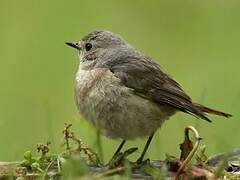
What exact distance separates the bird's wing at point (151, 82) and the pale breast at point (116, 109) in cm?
8

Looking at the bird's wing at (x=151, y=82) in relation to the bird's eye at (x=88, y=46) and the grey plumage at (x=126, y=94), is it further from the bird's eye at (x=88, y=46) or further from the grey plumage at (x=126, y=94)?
the bird's eye at (x=88, y=46)

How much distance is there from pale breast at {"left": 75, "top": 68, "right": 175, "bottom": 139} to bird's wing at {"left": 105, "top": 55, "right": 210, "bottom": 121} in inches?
3.0

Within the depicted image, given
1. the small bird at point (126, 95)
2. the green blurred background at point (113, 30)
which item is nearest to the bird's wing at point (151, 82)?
the small bird at point (126, 95)

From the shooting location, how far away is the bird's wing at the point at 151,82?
8.29 m

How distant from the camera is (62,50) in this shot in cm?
1603

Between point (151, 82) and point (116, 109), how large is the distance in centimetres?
57

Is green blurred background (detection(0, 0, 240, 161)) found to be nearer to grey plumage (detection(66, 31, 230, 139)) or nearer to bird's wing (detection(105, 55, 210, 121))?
grey plumage (detection(66, 31, 230, 139))

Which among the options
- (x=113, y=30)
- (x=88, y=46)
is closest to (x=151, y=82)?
(x=88, y=46)

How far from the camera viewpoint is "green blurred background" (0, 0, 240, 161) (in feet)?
38.3

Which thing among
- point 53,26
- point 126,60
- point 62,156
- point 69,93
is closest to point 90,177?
point 62,156

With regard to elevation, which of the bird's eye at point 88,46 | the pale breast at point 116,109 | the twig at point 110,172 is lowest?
the twig at point 110,172

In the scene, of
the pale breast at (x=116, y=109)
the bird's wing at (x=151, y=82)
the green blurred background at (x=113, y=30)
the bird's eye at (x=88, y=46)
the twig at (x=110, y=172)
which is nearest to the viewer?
the twig at (x=110, y=172)

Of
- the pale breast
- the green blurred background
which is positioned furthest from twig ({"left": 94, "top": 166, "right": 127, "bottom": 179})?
the green blurred background

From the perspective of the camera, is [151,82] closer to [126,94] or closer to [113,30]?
[126,94]
